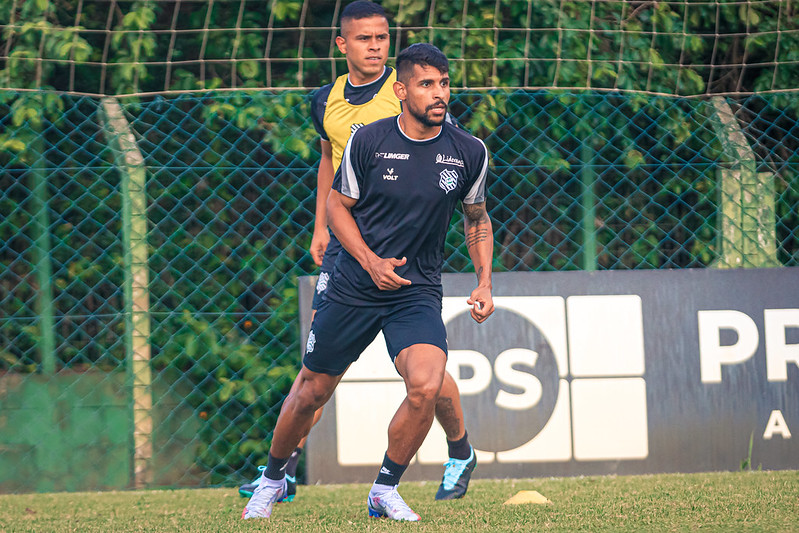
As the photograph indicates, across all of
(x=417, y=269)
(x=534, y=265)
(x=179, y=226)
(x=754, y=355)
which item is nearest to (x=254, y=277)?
(x=179, y=226)

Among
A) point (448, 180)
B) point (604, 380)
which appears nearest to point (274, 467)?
point (448, 180)

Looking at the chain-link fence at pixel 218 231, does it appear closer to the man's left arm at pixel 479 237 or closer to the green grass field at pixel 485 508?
the green grass field at pixel 485 508

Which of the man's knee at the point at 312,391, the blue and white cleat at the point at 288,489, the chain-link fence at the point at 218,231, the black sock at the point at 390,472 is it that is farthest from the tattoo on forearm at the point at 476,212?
the chain-link fence at the point at 218,231

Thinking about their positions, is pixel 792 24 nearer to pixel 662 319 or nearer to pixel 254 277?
pixel 662 319

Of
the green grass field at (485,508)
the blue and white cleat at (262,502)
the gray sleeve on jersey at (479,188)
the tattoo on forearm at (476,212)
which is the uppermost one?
the gray sleeve on jersey at (479,188)

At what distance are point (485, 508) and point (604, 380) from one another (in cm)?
128

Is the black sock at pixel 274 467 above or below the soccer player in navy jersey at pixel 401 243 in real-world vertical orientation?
below

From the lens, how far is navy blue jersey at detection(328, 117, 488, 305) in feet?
11.8

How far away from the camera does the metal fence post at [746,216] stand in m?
5.33

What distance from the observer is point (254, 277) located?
551 centimetres

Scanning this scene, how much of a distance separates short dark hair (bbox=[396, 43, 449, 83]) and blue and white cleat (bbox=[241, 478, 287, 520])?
5.66ft

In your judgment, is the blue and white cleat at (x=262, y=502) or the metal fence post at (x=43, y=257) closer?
the blue and white cleat at (x=262, y=502)

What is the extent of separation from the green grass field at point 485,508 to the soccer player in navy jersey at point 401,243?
0.38 meters

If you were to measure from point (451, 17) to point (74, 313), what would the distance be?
285 cm
